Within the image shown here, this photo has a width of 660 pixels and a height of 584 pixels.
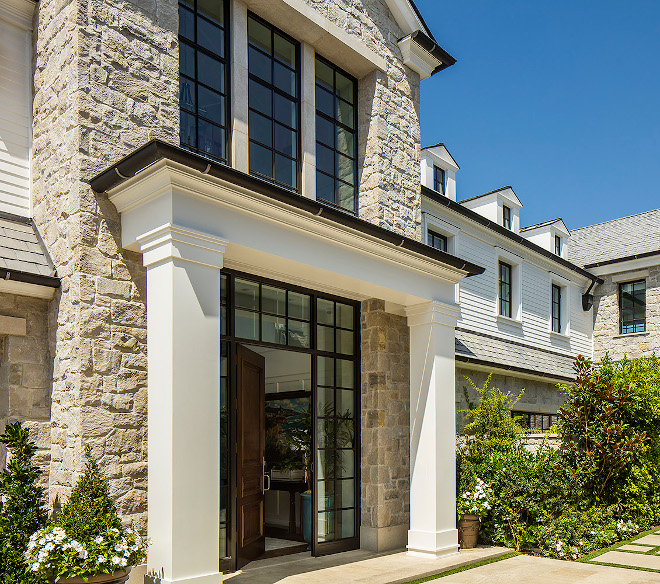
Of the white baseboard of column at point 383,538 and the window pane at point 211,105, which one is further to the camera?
the white baseboard of column at point 383,538

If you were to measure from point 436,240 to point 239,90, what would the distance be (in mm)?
6838

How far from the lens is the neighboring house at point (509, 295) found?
13328mm

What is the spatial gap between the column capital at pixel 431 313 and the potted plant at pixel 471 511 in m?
2.44

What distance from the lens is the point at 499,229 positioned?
15.1 metres

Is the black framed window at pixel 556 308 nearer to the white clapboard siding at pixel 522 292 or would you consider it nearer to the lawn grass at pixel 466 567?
the white clapboard siding at pixel 522 292

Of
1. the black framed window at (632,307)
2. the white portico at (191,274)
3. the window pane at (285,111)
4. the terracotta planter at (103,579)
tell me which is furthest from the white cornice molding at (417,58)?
the black framed window at (632,307)

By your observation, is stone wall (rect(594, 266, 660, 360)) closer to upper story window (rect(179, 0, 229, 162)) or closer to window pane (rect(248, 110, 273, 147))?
window pane (rect(248, 110, 273, 147))

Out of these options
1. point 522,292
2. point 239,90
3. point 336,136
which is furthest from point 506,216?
point 239,90

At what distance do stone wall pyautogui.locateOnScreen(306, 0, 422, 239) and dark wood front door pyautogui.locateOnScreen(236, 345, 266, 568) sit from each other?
2747 millimetres

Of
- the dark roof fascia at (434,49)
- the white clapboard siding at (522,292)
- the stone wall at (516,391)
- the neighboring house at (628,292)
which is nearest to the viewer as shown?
the dark roof fascia at (434,49)

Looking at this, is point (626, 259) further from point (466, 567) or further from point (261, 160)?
point (261, 160)

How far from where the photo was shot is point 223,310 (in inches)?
297

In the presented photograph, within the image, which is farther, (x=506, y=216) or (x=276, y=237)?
(x=506, y=216)

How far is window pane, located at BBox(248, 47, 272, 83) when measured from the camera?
8102mm
